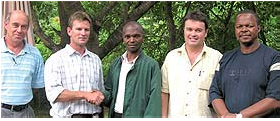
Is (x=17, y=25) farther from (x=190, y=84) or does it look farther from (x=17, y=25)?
(x=190, y=84)

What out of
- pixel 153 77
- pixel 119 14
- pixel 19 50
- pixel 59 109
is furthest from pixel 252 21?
pixel 119 14

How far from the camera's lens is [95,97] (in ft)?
10.5

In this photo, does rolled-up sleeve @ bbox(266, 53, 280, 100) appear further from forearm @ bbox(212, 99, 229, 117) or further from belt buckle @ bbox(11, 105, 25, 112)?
belt buckle @ bbox(11, 105, 25, 112)

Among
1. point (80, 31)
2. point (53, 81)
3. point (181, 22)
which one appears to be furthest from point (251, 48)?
point (181, 22)

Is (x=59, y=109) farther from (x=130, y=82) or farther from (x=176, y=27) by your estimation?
(x=176, y=27)

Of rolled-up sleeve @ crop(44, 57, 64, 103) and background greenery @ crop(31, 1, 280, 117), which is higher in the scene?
background greenery @ crop(31, 1, 280, 117)

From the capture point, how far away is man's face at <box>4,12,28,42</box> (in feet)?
10.9

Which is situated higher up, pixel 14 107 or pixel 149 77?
pixel 149 77

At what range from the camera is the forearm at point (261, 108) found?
3016 mm

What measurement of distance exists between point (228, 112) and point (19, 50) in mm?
1532

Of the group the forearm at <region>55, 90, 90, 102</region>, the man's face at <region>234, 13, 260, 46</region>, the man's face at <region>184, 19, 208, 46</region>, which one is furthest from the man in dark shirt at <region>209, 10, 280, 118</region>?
the forearm at <region>55, 90, 90, 102</region>

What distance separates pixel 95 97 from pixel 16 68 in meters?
0.62

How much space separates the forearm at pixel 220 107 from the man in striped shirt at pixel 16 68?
131cm

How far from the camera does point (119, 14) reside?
661 centimetres
